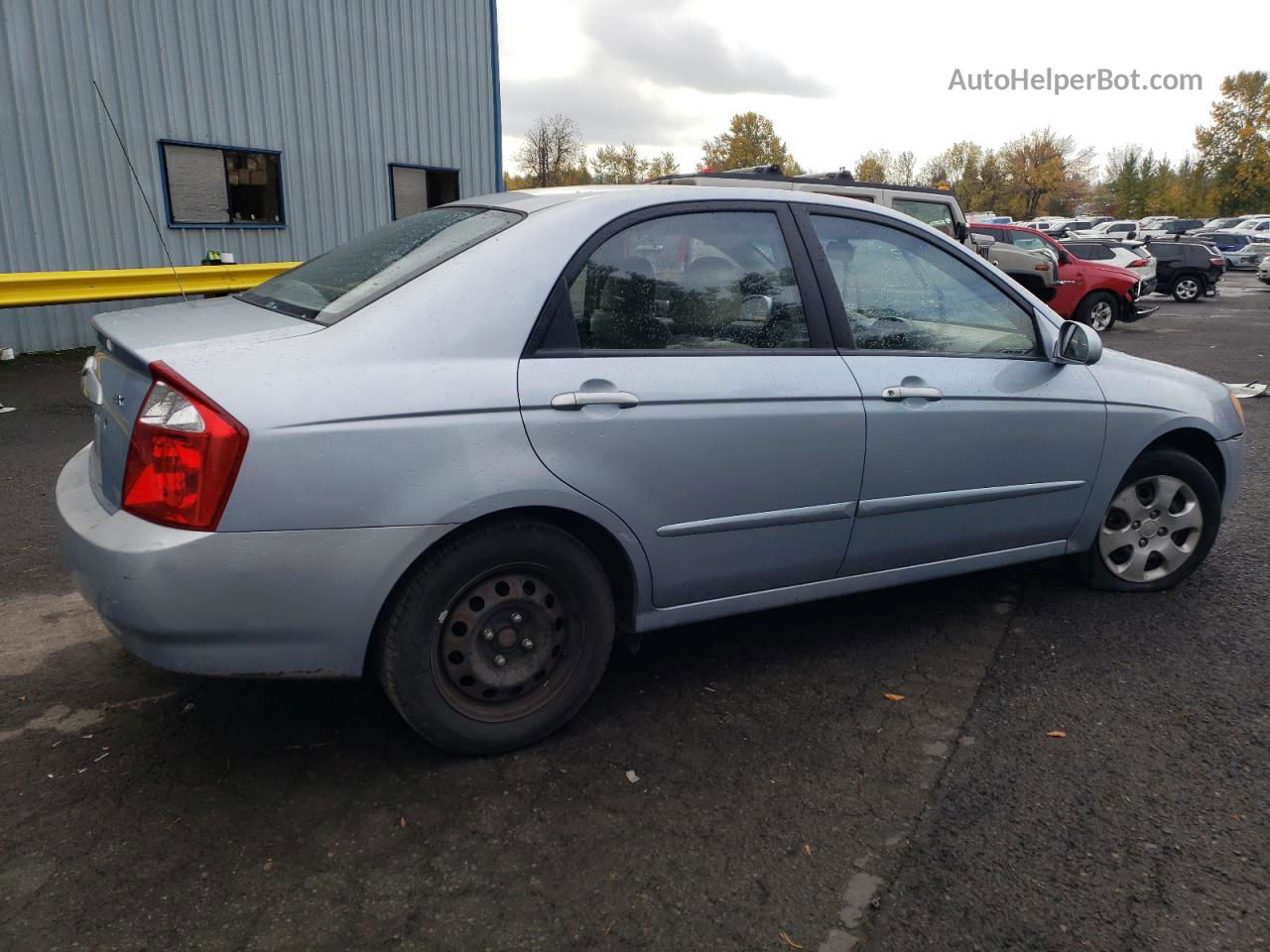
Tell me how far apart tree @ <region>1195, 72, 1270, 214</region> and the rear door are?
67.9 metres

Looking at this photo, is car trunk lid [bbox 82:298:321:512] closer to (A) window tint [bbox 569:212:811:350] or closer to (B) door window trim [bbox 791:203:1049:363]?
(A) window tint [bbox 569:212:811:350]

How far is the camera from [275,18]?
40.2ft

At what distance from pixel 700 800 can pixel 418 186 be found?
1376cm

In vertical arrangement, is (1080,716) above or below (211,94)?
below

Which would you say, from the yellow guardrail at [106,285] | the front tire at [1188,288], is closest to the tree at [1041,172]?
the front tire at [1188,288]

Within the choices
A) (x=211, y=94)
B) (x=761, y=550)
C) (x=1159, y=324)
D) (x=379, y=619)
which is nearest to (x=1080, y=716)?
(x=761, y=550)

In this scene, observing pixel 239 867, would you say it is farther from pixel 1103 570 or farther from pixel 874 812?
pixel 1103 570

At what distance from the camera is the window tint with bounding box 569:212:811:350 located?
2934mm

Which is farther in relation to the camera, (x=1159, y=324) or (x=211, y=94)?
(x=1159, y=324)

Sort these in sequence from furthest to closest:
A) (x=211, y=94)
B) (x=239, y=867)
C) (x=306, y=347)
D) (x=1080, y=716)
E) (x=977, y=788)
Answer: (x=211, y=94) → (x=1080, y=716) → (x=977, y=788) → (x=306, y=347) → (x=239, y=867)

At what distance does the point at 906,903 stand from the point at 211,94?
12307 mm

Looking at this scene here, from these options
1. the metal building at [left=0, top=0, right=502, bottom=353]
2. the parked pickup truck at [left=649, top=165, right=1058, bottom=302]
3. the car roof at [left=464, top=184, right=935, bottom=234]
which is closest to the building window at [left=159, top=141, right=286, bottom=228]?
the metal building at [left=0, top=0, right=502, bottom=353]

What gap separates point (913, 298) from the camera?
357cm

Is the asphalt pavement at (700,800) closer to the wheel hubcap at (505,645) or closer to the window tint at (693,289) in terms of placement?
the wheel hubcap at (505,645)
